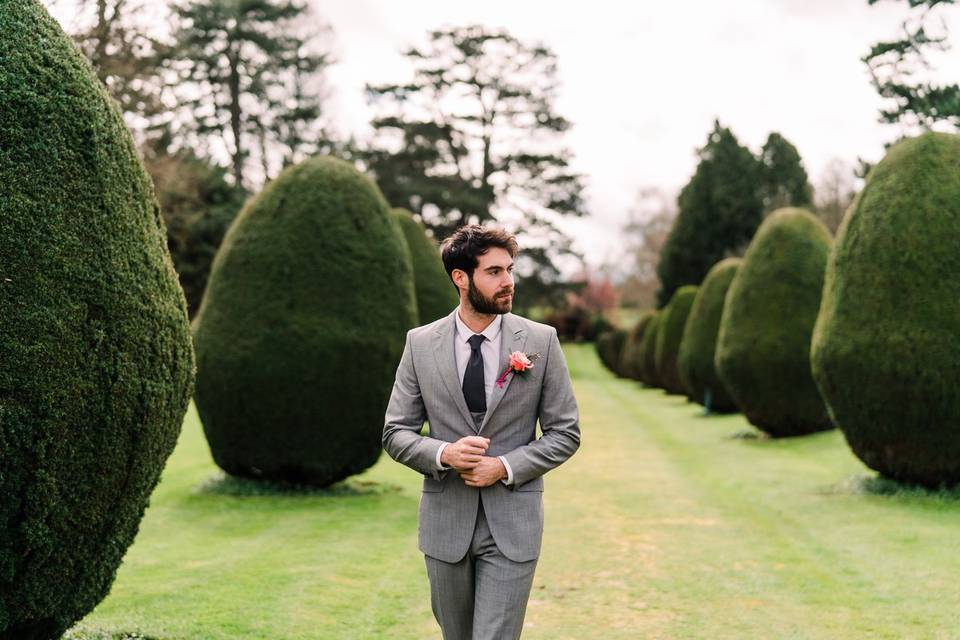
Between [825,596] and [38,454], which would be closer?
[38,454]

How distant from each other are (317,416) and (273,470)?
3.20ft

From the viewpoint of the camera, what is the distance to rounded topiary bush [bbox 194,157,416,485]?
11406mm

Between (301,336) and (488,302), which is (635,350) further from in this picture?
(488,302)

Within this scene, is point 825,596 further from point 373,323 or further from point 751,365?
point 751,365

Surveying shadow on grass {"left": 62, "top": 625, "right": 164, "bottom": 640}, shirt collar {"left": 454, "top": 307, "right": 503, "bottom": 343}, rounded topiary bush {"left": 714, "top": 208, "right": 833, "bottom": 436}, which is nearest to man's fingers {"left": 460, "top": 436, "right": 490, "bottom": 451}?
shirt collar {"left": 454, "top": 307, "right": 503, "bottom": 343}

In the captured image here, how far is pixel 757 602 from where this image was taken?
704cm

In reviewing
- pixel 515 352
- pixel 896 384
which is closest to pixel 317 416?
pixel 896 384

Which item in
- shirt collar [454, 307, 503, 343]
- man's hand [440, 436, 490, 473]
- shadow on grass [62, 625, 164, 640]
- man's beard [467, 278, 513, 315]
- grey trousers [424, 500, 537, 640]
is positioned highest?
man's beard [467, 278, 513, 315]

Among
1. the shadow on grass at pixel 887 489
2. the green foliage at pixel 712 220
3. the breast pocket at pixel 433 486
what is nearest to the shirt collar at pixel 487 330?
the breast pocket at pixel 433 486

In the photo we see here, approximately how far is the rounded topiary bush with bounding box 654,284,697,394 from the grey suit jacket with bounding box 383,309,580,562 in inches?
1057

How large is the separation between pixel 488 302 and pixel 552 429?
0.58 metres

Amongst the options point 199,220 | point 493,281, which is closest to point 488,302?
point 493,281

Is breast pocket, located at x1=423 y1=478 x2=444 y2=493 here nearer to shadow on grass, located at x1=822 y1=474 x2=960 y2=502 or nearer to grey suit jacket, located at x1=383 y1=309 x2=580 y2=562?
grey suit jacket, located at x1=383 y1=309 x2=580 y2=562

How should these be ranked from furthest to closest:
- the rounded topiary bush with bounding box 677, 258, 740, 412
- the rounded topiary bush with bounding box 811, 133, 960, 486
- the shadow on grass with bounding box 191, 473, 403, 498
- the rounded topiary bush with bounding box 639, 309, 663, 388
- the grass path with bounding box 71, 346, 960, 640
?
the rounded topiary bush with bounding box 639, 309, 663, 388 → the rounded topiary bush with bounding box 677, 258, 740, 412 → the shadow on grass with bounding box 191, 473, 403, 498 → the rounded topiary bush with bounding box 811, 133, 960, 486 → the grass path with bounding box 71, 346, 960, 640
